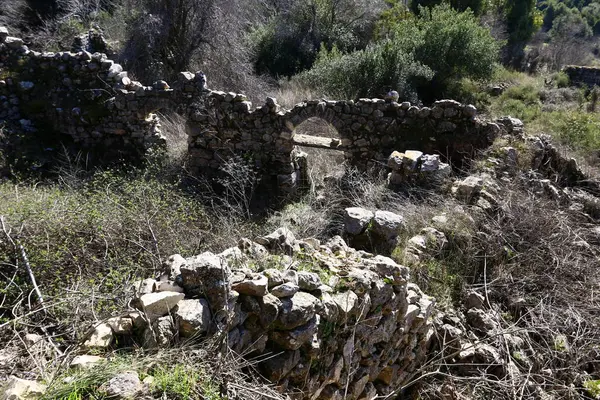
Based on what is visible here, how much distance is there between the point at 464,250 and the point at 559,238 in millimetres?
1394

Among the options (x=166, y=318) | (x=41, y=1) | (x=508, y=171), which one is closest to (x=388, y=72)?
(x=508, y=171)

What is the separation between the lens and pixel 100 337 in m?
2.45

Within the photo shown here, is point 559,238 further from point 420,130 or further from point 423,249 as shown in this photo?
point 420,130

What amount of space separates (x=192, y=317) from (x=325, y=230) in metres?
4.09

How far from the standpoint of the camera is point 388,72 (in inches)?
535

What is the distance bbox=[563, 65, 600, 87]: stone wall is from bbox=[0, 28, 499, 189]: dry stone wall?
12.9 meters

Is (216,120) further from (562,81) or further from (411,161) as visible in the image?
(562,81)

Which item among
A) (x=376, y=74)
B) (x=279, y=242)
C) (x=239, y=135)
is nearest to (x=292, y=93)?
(x=376, y=74)

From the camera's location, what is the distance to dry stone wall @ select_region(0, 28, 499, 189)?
8.92m

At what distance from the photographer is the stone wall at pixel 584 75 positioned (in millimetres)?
18281

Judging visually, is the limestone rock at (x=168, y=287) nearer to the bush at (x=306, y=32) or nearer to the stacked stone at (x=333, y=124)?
the stacked stone at (x=333, y=124)

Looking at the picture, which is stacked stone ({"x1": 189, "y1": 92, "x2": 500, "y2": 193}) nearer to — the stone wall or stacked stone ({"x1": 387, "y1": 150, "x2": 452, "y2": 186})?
stacked stone ({"x1": 387, "y1": 150, "x2": 452, "y2": 186})

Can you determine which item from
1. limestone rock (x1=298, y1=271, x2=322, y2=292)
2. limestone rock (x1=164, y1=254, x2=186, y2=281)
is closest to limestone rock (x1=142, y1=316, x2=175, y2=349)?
limestone rock (x1=164, y1=254, x2=186, y2=281)

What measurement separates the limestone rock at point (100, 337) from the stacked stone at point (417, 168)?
20.1ft
